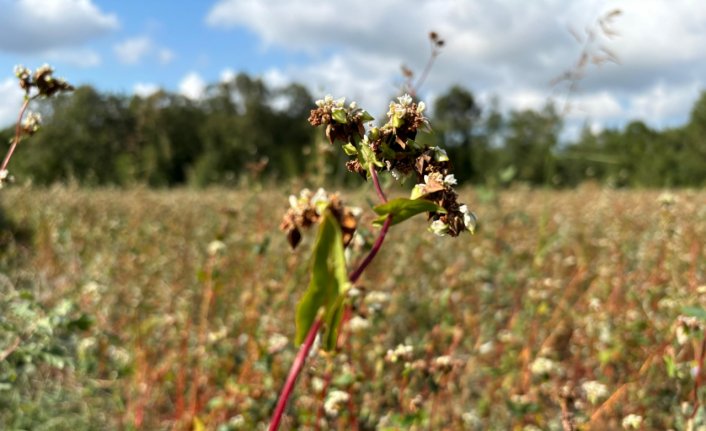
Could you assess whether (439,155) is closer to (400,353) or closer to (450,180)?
(450,180)

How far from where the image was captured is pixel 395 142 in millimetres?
746

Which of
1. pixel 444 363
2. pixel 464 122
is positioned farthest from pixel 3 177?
pixel 464 122

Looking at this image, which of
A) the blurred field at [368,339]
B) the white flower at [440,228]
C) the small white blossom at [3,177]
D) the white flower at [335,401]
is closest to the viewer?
the white flower at [440,228]

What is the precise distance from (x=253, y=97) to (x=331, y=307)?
40.5 m

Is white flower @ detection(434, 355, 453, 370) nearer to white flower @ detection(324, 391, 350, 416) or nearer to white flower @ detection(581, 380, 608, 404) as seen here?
white flower @ detection(324, 391, 350, 416)

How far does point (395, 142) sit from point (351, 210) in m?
0.10

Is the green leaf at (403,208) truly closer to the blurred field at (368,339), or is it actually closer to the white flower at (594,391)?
the blurred field at (368,339)

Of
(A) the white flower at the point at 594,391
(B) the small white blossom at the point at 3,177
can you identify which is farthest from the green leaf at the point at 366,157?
(A) the white flower at the point at 594,391

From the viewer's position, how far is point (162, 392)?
3029 mm

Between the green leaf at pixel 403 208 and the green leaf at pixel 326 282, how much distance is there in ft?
0.24

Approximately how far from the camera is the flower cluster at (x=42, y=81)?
3.85ft

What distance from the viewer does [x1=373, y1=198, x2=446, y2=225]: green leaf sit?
2.11 ft

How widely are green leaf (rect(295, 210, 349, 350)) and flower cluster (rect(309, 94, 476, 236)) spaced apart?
0.15 metres

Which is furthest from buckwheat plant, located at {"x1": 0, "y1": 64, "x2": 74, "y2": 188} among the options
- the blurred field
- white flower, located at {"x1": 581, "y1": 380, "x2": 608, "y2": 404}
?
white flower, located at {"x1": 581, "y1": 380, "x2": 608, "y2": 404}
